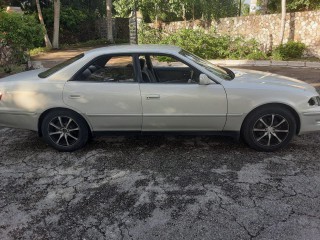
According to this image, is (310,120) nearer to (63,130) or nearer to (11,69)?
(63,130)

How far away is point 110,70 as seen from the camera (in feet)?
14.7

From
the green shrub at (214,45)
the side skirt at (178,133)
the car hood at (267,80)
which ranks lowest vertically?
the side skirt at (178,133)

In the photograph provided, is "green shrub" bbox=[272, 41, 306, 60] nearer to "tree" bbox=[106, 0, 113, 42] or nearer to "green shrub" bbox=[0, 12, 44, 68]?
"green shrub" bbox=[0, 12, 44, 68]

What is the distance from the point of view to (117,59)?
452cm

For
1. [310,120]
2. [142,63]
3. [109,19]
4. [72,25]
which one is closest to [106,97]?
[142,63]

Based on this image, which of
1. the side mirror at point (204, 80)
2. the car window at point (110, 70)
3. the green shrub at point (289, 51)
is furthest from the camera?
the green shrub at point (289, 51)

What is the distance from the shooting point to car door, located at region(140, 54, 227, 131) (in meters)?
4.16

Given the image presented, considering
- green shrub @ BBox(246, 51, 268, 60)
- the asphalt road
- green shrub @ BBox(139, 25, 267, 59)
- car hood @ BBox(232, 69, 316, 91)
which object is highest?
green shrub @ BBox(139, 25, 267, 59)

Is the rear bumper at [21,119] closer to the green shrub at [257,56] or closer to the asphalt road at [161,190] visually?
the asphalt road at [161,190]

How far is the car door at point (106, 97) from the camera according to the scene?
4.23 metres

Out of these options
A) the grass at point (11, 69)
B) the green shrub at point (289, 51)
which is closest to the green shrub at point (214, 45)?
the green shrub at point (289, 51)

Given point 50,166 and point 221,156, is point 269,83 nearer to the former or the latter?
point 221,156

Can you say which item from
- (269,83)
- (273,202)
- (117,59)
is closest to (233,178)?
(273,202)

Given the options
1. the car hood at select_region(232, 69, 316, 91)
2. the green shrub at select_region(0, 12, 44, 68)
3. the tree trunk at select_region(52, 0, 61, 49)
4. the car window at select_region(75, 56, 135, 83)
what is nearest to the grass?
the green shrub at select_region(0, 12, 44, 68)
